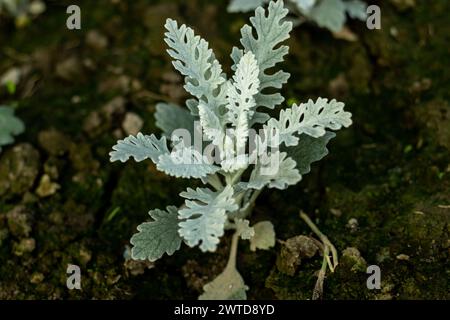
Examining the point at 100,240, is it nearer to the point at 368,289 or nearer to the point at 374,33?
the point at 368,289

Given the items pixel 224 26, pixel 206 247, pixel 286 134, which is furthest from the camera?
pixel 224 26

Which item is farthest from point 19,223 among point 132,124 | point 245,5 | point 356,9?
point 356,9

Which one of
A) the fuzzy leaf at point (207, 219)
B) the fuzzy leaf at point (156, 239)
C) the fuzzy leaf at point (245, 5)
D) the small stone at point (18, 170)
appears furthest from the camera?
the fuzzy leaf at point (245, 5)

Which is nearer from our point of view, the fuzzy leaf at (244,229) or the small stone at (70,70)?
the fuzzy leaf at (244,229)

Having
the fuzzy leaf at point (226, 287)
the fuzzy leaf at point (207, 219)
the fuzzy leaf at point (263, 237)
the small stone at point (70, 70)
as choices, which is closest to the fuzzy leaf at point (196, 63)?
the fuzzy leaf at point (207, 219)

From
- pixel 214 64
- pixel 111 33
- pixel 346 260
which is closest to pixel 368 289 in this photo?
Result: pixel 346 260

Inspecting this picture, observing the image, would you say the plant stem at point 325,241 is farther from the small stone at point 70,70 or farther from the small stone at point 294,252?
the small stone at point 70,70
